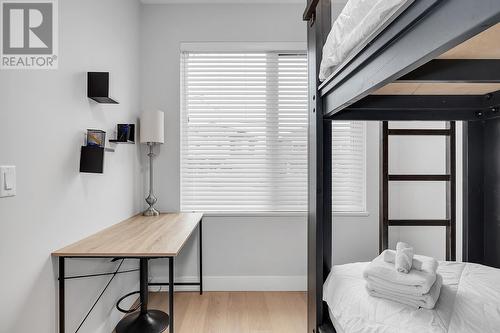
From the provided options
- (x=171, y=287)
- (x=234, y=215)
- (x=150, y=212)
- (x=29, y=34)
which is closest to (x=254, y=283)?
(x=234, y=215)

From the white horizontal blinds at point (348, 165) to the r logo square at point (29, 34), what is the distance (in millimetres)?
2349

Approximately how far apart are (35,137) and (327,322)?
161 centimetres

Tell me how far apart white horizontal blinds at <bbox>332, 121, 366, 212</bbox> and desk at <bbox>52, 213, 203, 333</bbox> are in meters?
1.42

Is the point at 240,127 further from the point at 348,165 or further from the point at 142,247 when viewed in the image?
Answer: the point at 142,247

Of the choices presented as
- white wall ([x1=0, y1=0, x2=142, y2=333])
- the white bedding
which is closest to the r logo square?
white wall ([x1=0, y1=0, x2=142, y2=333])

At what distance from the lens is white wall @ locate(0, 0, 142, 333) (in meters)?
1.33

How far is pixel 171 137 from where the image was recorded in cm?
300

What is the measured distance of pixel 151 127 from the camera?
272 centimetres

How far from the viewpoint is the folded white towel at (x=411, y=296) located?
1.14 meters

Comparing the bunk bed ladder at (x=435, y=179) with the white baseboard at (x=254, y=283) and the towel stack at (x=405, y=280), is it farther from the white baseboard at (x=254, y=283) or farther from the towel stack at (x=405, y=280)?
the towel stack at (x=405, y=280)

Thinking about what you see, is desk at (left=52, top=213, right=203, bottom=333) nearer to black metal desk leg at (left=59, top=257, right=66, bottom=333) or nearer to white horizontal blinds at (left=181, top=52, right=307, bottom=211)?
black metal desk leg at (left=59, top=257, right=66, bottom=333)

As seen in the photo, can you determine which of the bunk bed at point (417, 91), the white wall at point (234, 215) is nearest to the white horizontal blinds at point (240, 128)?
the white wall at point (234, 215)

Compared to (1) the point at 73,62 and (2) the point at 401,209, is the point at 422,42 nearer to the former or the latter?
(1) the point at 73,62

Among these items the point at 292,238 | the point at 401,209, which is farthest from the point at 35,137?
the point at 401,209
